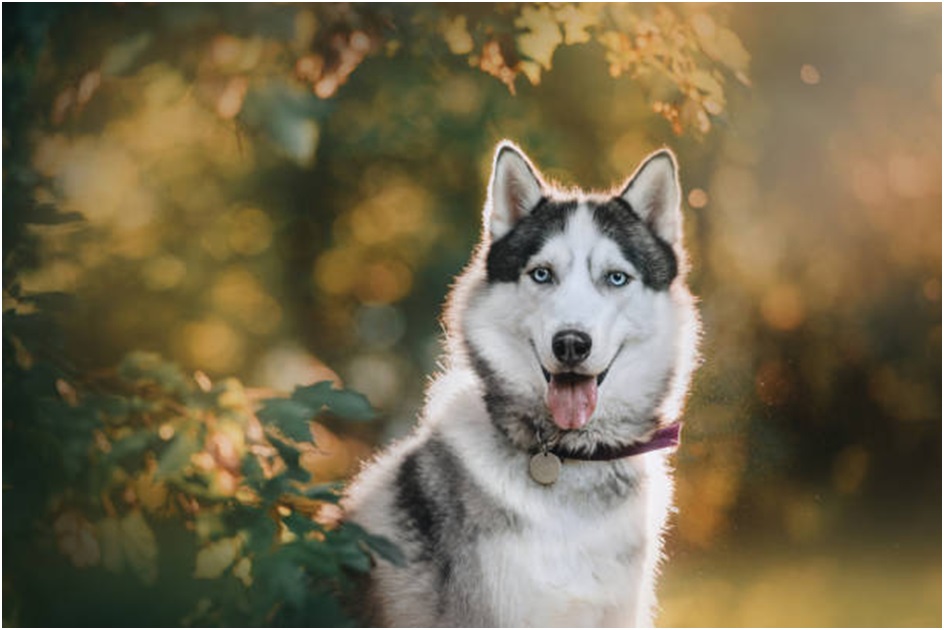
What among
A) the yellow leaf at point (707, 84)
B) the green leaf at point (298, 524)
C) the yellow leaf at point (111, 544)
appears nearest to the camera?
the green leaf at point (298, 524)

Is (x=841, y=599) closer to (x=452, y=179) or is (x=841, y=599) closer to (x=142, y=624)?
(x=452, y=179)

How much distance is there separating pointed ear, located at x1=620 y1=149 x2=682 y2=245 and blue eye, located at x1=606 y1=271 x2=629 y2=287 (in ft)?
0.73

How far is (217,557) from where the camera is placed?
3.35m

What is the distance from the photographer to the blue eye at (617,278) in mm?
3369

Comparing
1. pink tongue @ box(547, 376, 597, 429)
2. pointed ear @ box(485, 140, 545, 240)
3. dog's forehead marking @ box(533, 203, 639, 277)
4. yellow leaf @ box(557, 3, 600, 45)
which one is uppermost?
yellow leaf @ box(557, 3, 600, 45)

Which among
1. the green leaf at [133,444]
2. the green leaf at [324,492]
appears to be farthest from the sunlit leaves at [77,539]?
the green leaf at [324,492]

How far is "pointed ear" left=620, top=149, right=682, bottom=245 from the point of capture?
3.44 meters

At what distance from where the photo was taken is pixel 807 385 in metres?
4.18

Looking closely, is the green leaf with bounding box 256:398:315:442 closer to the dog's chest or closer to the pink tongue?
the dog's chest

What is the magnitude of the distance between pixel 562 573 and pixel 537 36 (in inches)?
79.4

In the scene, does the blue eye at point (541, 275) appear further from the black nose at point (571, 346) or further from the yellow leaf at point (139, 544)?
the yellow leaf at point (139, 544)

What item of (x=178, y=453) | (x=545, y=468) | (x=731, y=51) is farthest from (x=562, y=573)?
(x=731, y=51)

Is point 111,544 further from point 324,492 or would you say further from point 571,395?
point 571,395

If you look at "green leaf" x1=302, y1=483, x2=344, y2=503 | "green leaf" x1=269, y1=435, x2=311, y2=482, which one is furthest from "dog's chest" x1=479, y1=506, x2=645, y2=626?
"green leaf" x1=269, y1=435, x2=311, y2=482
